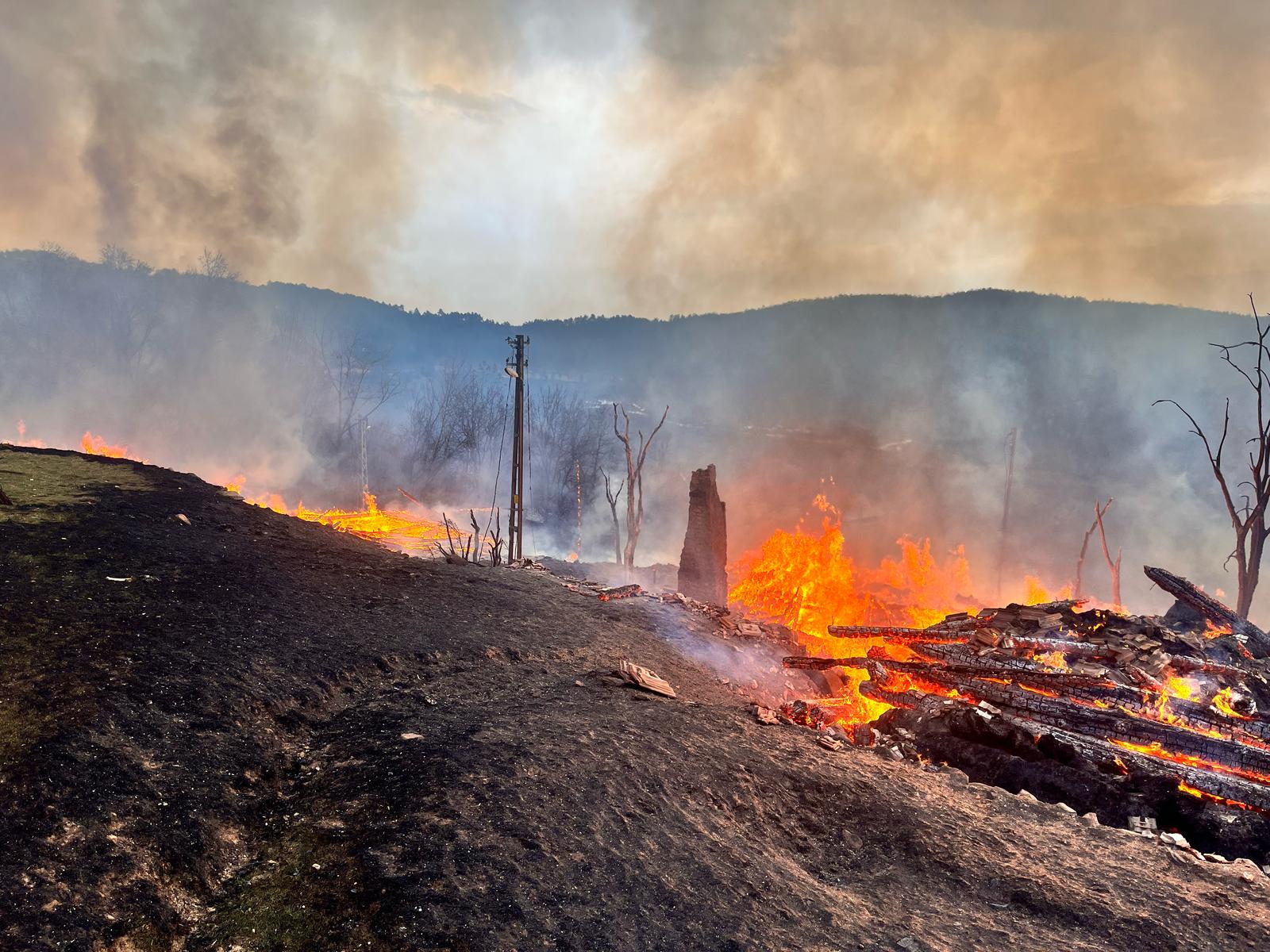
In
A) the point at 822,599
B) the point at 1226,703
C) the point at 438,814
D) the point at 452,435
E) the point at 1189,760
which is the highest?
the point at 452,435

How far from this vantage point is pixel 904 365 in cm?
9419

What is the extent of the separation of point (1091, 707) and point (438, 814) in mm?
8062

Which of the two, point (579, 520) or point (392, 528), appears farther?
point (579, 520)

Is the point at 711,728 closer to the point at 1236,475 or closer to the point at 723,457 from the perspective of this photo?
the point at 723,457

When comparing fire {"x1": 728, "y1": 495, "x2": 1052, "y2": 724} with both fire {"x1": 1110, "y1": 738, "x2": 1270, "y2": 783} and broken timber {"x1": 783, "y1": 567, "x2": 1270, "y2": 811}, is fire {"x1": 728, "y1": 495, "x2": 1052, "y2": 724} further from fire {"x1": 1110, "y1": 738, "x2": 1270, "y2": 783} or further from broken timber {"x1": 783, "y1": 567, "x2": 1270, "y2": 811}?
fire {"x1": 1110, "y1": 738, "x2": 1270, "y2": 783}

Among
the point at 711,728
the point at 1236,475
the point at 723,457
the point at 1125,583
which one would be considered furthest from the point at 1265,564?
the point at 711,728

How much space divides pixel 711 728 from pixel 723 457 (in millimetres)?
64360

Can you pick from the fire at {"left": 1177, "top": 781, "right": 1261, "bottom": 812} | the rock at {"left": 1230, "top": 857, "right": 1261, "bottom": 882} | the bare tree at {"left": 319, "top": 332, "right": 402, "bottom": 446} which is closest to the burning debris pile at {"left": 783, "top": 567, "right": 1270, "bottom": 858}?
the fire at {"left": 1177, "top": 781, "right": 1261, "bottom": 812}

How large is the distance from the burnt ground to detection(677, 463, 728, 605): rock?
11.7 m

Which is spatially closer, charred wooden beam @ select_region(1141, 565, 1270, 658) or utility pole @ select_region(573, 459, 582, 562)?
charred wooden beam @ select_region(1141, 565, 1270, 658)

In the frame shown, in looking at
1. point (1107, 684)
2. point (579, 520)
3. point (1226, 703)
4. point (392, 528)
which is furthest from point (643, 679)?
point (579, 520)

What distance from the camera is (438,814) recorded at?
4109mm

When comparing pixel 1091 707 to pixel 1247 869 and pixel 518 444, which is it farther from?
pixel 518 444

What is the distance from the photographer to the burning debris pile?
6695 mm
